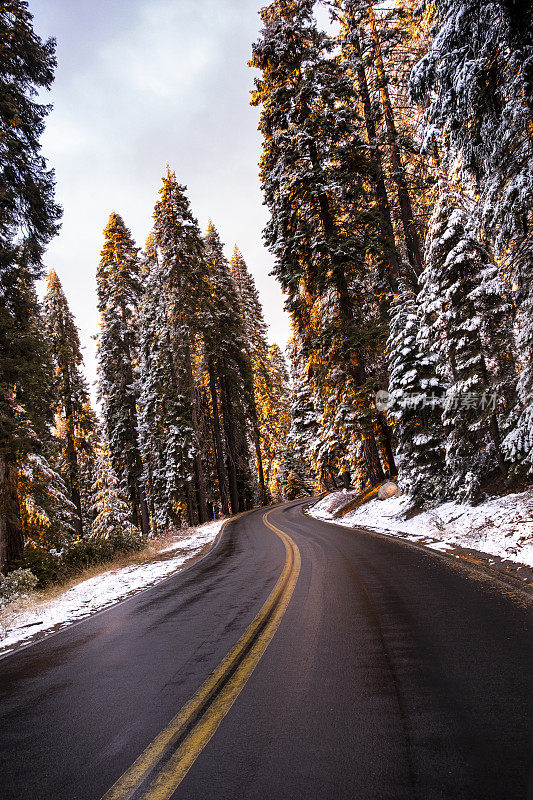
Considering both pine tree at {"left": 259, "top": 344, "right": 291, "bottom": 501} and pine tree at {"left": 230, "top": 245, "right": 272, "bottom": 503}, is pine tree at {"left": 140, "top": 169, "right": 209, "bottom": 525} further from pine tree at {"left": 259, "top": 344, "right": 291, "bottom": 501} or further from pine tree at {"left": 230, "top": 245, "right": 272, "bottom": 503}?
pine tree at {"left": 259, "top": 344, "right": 291, "bottom": 501}

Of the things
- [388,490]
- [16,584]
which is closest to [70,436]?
[16,584]

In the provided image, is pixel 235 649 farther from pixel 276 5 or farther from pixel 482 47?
pixel 276 5

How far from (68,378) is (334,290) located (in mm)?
19102

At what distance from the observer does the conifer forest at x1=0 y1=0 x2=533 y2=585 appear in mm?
7652

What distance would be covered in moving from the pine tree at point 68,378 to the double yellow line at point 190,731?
2571 centimetres

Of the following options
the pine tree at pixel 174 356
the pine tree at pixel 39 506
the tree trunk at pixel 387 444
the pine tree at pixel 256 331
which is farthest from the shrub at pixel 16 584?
the pine tree at pixel 256 331

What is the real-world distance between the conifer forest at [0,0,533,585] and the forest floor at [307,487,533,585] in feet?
2.16

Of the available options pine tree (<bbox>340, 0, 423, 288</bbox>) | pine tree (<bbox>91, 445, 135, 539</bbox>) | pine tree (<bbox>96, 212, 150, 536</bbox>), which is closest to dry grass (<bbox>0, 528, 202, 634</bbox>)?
pine tree (<bbox>91, 445, 135, 539</bbox>)

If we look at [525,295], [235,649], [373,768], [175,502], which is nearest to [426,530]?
A: [525,295]

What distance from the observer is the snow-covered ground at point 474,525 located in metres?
6.94

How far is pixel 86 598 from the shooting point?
837 centimetres

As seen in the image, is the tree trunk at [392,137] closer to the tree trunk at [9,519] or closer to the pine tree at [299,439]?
the pine tree at [299,439]

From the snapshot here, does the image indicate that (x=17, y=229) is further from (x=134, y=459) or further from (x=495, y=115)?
(x=134, y=459)

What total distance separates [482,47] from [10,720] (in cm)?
1042
